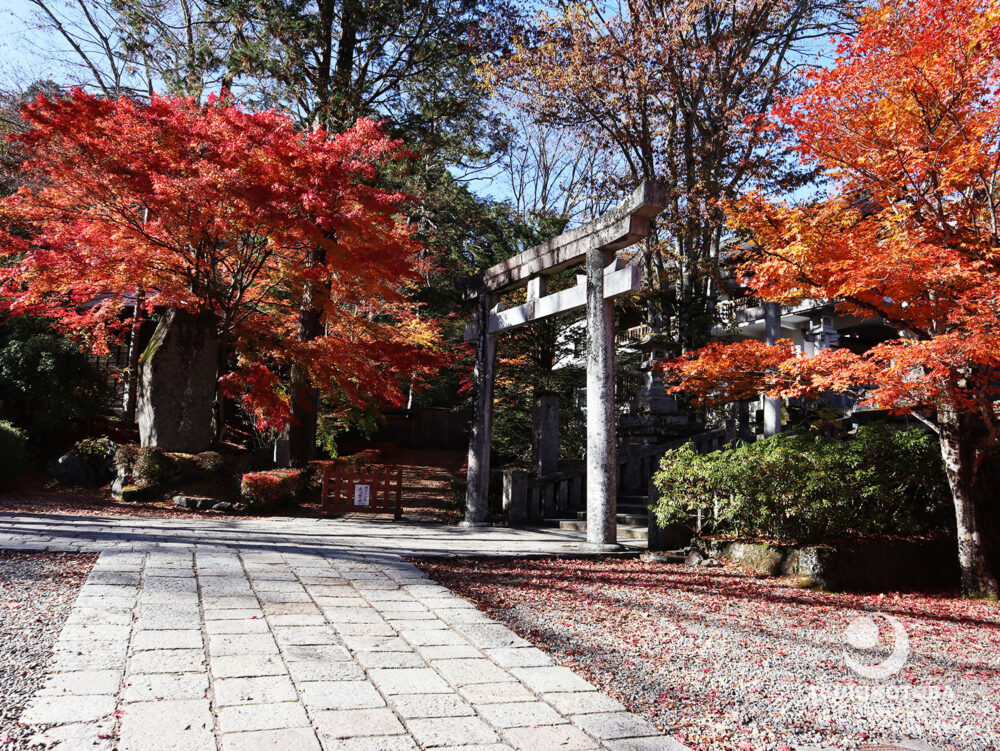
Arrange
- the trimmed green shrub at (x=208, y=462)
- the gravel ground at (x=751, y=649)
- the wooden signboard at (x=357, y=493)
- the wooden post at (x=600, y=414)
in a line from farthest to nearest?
the trimmed green shrub at (x=208, y=462) < the wooden signboard at (x=357, y=493) < the wooden post at (x=600, y=414) < the gravel ground at (x=751, y=649)

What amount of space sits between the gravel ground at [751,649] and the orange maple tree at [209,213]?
545cm

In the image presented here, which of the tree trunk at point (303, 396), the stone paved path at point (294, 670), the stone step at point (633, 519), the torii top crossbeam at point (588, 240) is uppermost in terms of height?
the torii top crossbeam at point (588, 240)

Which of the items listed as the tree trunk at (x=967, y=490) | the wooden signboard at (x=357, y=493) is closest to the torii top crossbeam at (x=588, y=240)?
the wooden signboard at (x=357, y=493)

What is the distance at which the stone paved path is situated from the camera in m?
2.69

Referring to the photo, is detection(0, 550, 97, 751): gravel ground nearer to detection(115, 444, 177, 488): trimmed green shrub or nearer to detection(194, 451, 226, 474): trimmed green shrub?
detection(115, 444, 177, 488): trimmed green shrub

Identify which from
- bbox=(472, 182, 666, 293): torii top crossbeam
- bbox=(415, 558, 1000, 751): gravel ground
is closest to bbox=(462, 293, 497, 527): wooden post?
bbox=(472, 182, 666, 293): torii top crossbeam

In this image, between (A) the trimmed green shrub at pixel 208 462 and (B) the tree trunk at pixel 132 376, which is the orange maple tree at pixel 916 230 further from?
(B) the tree trunk at pixel 132 376

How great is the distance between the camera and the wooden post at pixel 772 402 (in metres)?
14.7

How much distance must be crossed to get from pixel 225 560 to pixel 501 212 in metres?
13.3

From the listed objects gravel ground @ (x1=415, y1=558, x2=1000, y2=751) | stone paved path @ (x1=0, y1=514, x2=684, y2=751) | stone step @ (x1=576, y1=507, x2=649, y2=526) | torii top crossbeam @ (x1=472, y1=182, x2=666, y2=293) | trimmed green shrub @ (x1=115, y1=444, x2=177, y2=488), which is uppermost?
torii top crossbeam @ (x1=472, y1=182, x2=666, y2=293)

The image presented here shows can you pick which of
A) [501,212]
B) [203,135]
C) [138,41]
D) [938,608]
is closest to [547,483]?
[938,608]

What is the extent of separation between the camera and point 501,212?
17.5 meters

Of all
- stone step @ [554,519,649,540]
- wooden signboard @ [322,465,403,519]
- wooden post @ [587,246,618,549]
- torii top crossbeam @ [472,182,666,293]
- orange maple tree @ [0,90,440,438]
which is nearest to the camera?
torii top crossbeam @ [472,182,666,293]

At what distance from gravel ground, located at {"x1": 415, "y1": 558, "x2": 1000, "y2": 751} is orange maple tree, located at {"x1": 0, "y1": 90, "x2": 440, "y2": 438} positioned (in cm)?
545
